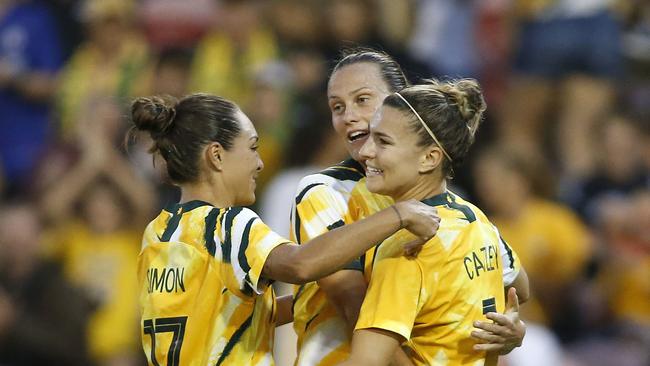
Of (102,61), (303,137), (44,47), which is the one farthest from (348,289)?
(44,47)

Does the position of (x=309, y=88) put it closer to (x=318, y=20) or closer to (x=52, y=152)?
(x=318, y=20)

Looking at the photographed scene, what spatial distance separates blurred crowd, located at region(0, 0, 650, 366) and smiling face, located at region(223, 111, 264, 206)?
3.34 metres

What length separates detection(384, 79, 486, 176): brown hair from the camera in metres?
3.65

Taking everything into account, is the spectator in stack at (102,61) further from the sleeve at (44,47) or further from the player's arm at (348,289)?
the player's arm at (348,289)

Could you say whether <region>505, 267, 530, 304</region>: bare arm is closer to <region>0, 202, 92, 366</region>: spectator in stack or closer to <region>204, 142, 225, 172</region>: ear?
<region>204, 142, 225, 172</region>: ear

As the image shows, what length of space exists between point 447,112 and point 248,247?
0.74 meters

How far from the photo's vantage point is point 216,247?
367cm

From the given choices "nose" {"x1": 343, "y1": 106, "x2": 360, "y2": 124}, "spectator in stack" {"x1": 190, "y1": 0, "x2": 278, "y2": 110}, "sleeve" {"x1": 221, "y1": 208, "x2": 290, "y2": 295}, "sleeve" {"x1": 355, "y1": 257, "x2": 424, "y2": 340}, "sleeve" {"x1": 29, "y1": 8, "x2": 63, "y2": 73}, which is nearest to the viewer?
"sleeve" {"x1": 355, "y1": 257, "x2": 424, "y2": 340}

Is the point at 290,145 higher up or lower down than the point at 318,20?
lower down

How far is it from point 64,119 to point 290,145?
7.09 ft

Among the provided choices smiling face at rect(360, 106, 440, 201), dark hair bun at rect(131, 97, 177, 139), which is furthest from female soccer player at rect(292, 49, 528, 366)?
dark hair bun at rect(131, 97, 177, 139)

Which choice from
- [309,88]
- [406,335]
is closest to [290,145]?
[309,88]

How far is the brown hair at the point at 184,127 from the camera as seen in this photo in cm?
387

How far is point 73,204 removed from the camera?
28.5ft
